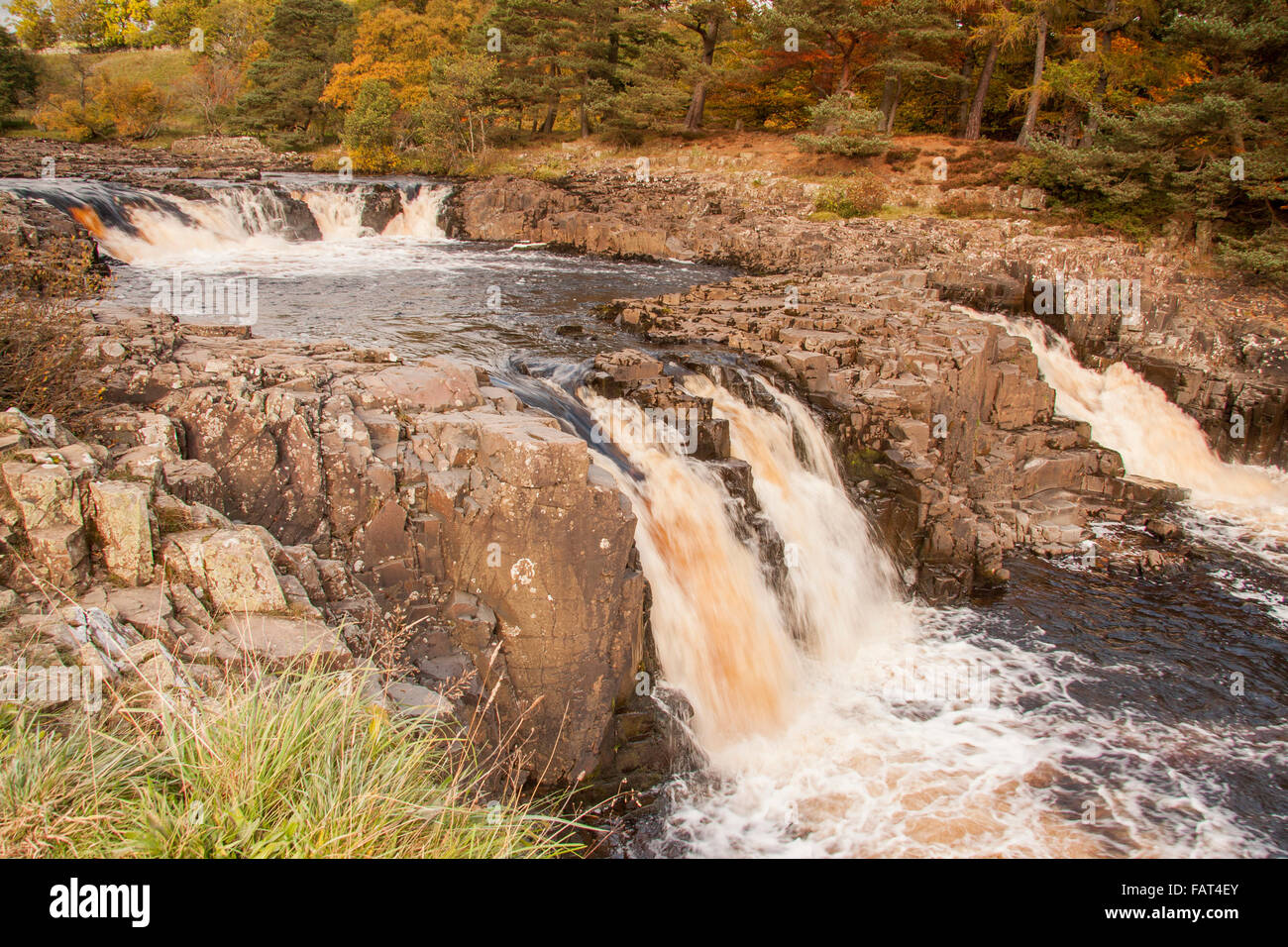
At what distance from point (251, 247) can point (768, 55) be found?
2265 cm

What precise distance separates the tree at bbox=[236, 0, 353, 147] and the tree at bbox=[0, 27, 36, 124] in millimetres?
10661

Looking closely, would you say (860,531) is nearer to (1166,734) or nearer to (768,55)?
(1166,734)

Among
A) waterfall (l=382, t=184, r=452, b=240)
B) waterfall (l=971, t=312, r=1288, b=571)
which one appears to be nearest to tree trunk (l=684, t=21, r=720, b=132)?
waterfall (l=382, t=184, r=452, b=240)

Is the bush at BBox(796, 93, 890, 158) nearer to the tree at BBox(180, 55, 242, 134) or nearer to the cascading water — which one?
the cascading water

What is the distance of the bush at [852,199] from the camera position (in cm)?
2584

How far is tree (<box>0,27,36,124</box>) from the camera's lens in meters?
39.0

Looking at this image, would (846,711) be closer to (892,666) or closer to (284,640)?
(892,666)

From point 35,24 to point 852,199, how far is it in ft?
221

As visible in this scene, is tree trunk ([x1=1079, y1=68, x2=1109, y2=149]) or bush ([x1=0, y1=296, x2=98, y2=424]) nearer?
bush ([x1=0, y1=296, x2=98, y2=424])

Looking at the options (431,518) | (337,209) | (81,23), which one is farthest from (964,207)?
(81,23)

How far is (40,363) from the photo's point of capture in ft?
21.7

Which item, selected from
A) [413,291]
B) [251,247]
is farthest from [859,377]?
[251,247]

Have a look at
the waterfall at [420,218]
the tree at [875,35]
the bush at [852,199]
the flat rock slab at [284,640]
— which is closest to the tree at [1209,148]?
the bush at [852,199]

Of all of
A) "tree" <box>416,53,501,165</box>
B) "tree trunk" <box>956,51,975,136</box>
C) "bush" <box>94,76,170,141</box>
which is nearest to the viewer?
"tree trunk" <box>956,51,975,136</box>
